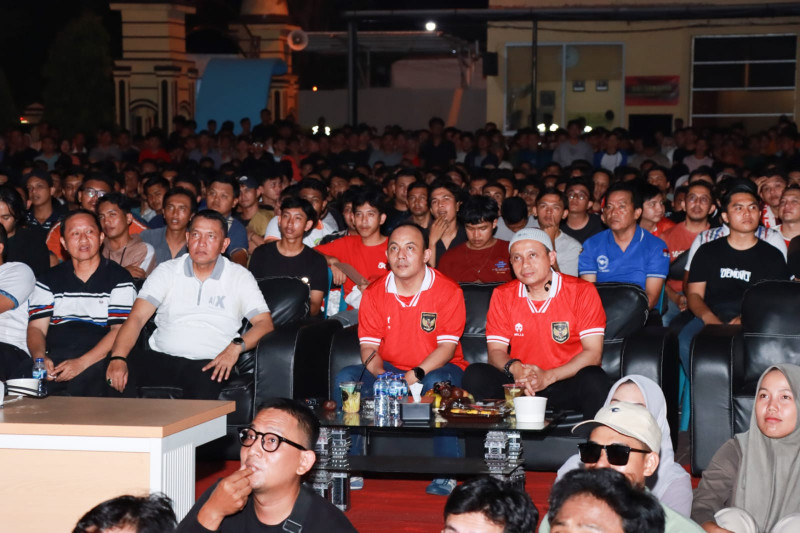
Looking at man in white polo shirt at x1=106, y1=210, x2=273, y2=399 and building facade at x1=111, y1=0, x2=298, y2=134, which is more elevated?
building facade at x1=111, y1=0, x2=298, y2=134

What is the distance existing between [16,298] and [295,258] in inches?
68.3

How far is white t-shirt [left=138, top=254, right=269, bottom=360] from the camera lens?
615 centimetres

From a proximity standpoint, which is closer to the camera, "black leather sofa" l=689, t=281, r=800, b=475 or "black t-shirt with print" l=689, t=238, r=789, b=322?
"black leather sofa" l=689, t=281, r=800, b=475

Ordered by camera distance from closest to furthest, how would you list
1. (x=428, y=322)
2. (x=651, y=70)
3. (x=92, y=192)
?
(x=428, y=322) → (x=92, y=192) → (x=651, y=70)

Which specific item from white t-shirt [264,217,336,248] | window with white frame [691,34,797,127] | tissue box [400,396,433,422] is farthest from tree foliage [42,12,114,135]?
tissue box [400,396,433,422]

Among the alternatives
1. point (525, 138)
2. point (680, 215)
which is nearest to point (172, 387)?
point (680, 215)

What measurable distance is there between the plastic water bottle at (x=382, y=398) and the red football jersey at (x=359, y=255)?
1980 millimetres

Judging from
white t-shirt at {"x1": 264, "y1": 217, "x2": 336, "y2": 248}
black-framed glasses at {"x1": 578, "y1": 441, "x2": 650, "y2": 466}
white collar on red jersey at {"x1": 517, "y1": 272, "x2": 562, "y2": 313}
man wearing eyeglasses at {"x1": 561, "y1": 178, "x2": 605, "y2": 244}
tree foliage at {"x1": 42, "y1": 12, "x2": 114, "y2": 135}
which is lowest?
black-framed glasses at {"x1": 578, "y1": 441, "x2": 650, "y2": 466}

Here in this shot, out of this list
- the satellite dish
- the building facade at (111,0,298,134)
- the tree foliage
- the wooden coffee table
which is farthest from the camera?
the tree foliage

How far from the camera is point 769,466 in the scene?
13.1 feet

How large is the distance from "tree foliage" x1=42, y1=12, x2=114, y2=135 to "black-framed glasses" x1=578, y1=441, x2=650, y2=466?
22994 mm

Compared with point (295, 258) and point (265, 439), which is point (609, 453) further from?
point (295, 258)

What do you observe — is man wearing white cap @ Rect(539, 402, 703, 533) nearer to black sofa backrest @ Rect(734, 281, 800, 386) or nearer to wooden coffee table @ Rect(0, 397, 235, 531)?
wooden coffee table @ Rect(0, 397, 235, 531)

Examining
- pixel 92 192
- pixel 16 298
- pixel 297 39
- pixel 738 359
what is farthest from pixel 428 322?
pixel 297 39
